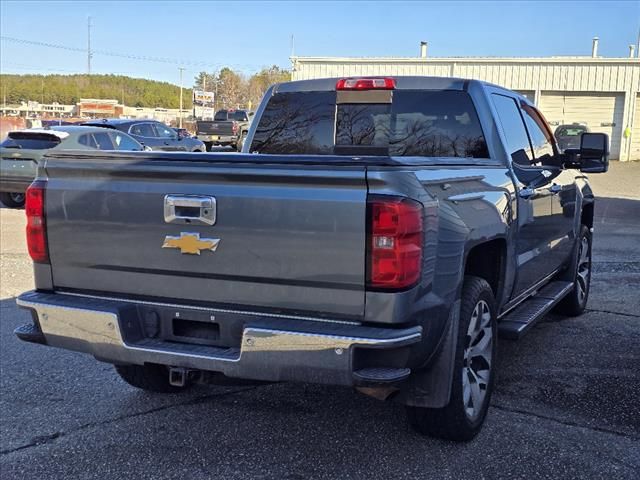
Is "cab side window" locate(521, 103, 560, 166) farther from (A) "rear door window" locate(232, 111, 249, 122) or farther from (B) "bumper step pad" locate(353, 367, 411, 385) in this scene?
(A) "rear door window" locate(232, 111, 249, 122)

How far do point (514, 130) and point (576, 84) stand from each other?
2857cm

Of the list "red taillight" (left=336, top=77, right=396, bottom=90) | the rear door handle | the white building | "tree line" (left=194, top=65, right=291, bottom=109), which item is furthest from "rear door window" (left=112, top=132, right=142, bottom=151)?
"tree line" (left=194, top=65, right=291, bottom=109)

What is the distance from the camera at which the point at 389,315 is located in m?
2.96

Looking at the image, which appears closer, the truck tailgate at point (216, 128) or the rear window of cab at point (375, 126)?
the rear window of cab at point (375, 126)

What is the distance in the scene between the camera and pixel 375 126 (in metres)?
4.91

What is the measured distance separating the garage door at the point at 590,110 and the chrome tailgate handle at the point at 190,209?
99.5ft

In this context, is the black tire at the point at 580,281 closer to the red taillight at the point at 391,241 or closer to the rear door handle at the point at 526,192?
the rear door handle at the point at 526,192

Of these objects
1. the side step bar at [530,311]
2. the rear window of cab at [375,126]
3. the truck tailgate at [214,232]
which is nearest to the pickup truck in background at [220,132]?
the rear window of cab at [375,126]

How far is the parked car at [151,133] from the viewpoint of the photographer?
17.1 metres

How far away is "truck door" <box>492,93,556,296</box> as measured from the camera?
180 inches

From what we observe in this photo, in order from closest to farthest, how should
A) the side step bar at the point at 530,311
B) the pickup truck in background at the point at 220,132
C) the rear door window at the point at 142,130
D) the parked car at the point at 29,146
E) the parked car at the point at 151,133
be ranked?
the side step bar at the point at 530,311 → the parked car at the point at 29,146 → the parked car at the point at 151,133 → the rear door window at the point at 142,130 → the pickup truck in background at the point at 220,132

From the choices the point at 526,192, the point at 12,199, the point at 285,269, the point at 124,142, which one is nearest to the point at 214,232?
the point at 285,269

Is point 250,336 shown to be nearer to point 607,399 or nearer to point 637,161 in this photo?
point 607,399

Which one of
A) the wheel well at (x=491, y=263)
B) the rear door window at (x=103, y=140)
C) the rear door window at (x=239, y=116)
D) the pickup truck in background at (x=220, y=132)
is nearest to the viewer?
the wheel well at (x=491, y=263)
